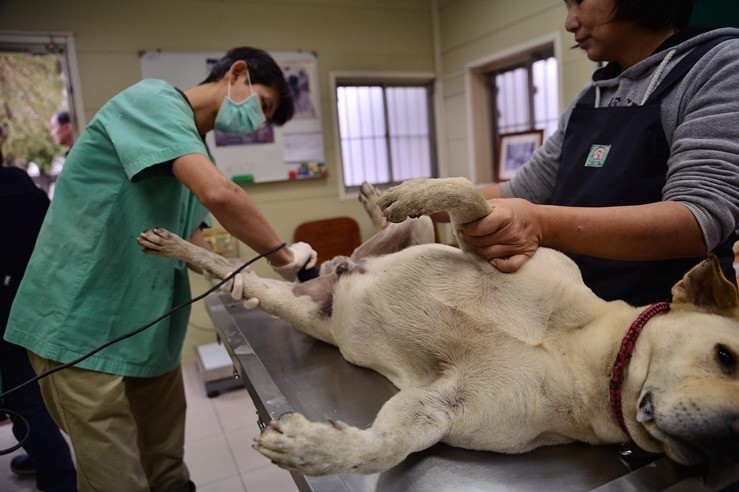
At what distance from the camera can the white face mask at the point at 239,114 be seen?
175cm

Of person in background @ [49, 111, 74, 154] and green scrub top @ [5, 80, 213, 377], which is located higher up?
person in background @ [49, 111, 74, 154]

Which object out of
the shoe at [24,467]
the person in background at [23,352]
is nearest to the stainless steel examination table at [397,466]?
the person in background at [23,352]

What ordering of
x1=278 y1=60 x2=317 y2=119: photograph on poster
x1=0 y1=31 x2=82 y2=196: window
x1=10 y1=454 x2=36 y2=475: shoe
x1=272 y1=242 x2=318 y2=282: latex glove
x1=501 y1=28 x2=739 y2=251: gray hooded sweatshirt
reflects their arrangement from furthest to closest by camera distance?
x1=0 y1=31 x2=82 y2=196: window
x1=278 y1=60 x2=317 y2=119: photograph on poster
x1=10 y1=454 x2=36 y2=475: shoe
x1=272 y1=242 x2=318 y2=282: latex glove
x1=501 y1=28 x2=739 y2=251: gray hooded sweatshirt

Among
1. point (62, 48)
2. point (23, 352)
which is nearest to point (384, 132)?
point (62, 48)

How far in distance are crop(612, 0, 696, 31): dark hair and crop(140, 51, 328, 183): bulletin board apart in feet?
11.0

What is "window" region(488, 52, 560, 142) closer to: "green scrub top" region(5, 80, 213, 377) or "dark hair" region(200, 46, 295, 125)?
"dark hair" region(200, 46, 295, 125)

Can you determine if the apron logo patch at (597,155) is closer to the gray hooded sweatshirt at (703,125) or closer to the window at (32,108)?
the gray hooded sweatshirt at (703,125)

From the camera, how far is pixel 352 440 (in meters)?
0.87

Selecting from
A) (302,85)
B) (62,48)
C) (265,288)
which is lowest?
(265,288)

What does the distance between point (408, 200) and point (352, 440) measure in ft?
1.60

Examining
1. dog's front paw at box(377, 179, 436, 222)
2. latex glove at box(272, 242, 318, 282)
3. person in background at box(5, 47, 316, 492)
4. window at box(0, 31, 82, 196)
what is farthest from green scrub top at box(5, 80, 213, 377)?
window at box(0, 31, 82, 196)

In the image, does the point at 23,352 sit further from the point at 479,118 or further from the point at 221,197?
the point at 479,118

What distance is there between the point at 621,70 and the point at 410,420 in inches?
41.7

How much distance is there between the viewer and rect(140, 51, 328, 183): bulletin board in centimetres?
393
